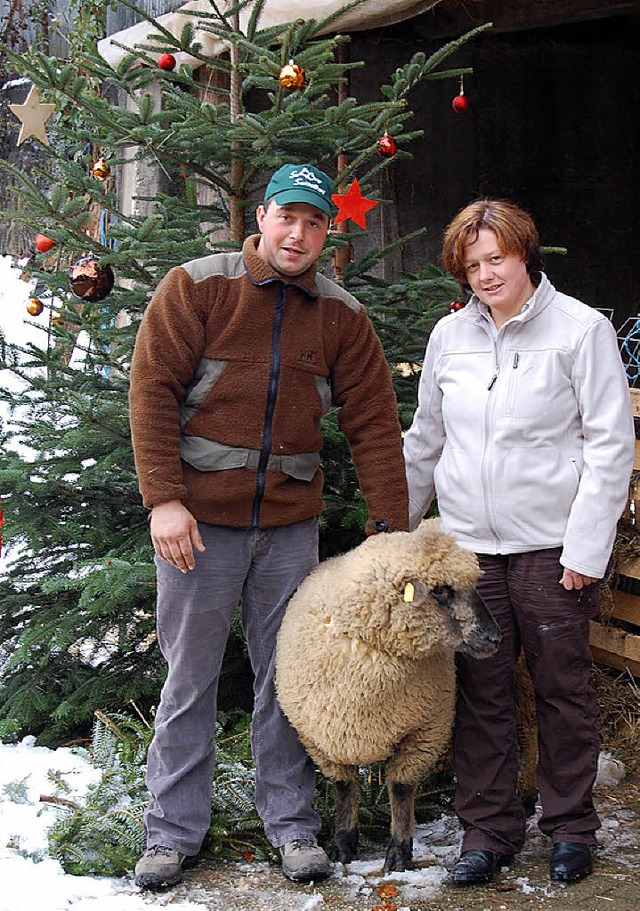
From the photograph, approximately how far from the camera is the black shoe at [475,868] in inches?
130

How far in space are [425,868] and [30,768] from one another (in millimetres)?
1775

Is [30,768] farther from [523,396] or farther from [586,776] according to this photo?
[523,396]

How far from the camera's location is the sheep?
10.3ft

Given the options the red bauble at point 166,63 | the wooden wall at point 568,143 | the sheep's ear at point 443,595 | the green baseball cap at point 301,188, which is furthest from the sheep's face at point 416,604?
the wooden wall at point 568,143

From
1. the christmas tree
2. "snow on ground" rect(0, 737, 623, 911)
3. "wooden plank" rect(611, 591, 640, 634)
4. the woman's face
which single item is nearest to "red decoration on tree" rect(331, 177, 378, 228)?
the christmas tree

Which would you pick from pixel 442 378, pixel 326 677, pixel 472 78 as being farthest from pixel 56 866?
pixel 472 78

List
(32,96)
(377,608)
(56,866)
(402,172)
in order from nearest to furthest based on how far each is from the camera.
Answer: (377,608), (56,866), (32,96), (402,172)

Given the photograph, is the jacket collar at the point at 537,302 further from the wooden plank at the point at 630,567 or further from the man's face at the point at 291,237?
the wooden plank at the point at 630,567

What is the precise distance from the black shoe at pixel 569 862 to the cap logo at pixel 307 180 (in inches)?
93.1

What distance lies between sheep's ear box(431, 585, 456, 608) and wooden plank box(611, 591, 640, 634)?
5.62ft

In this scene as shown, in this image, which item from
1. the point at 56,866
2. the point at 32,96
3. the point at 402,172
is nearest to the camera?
the point at 56,866

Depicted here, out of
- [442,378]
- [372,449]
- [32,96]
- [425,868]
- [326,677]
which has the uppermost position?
[32,96]

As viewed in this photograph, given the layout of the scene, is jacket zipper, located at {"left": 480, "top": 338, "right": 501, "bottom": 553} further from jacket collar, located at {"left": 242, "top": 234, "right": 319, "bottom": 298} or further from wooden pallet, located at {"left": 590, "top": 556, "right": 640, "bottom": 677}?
wooden pallet, located at {"left": 590, "top": 556, "right": 640, "bottom": 677}

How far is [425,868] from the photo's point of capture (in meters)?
3.47
